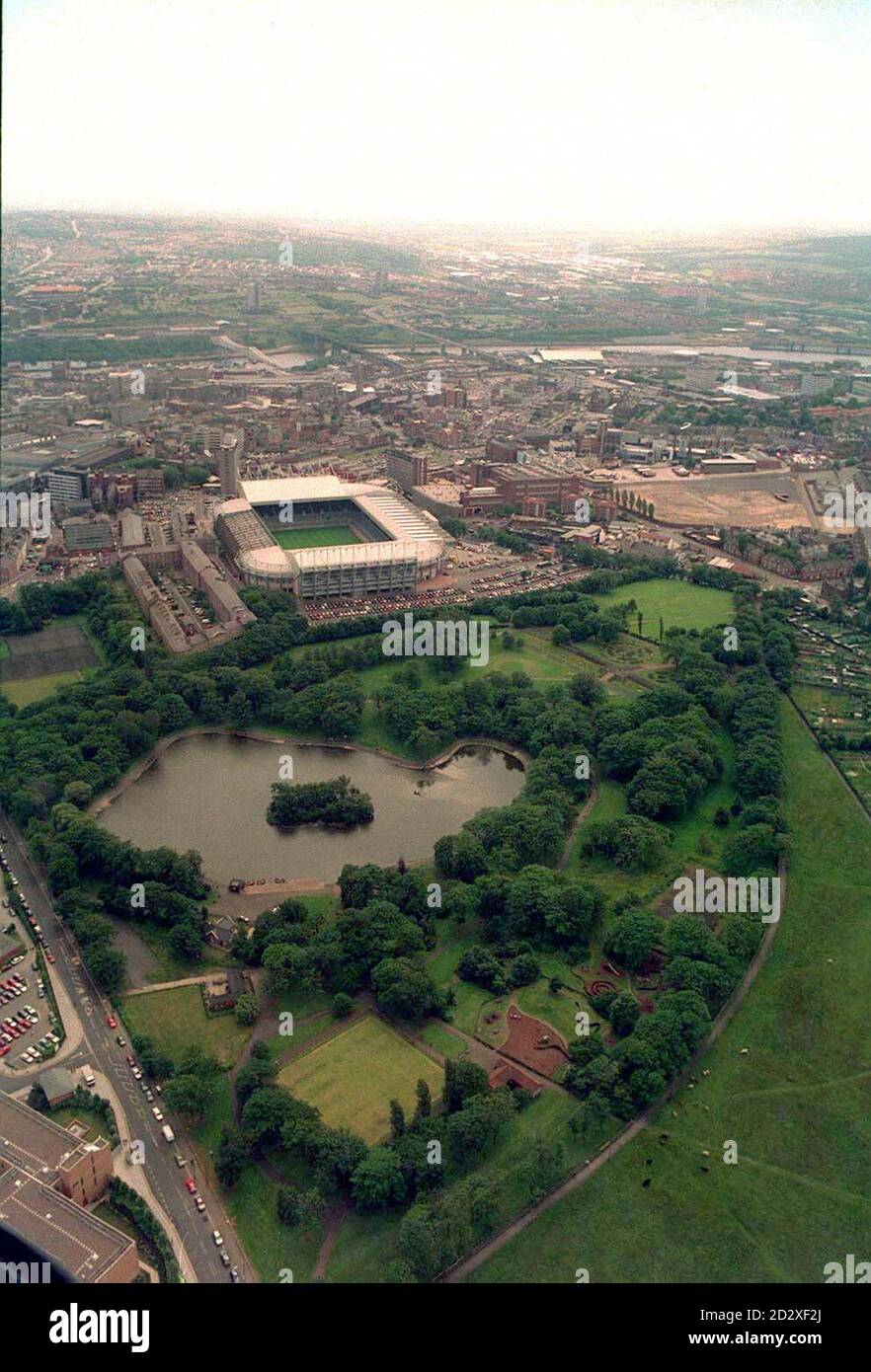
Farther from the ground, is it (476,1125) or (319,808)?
(319,808)

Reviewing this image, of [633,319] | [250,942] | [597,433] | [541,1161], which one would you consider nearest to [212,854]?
[250,942]

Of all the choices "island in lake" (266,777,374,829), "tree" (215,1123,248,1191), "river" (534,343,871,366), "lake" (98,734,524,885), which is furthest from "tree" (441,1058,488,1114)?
"river" (534,343,871,366)

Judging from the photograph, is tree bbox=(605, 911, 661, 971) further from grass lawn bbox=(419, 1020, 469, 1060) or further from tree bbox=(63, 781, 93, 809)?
tree bbox=(63, 781, 93, 809)

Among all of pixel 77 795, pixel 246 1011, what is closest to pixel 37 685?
pixel 77 795

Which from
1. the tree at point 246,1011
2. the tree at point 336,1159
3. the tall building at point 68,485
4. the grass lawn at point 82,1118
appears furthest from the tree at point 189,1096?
the tall building at point 68,485

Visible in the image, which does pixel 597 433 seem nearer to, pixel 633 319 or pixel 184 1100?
pixel 633 319

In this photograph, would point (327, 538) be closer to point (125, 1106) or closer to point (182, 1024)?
point (182, 1024)

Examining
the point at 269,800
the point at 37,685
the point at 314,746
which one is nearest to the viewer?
the point at 269,800
